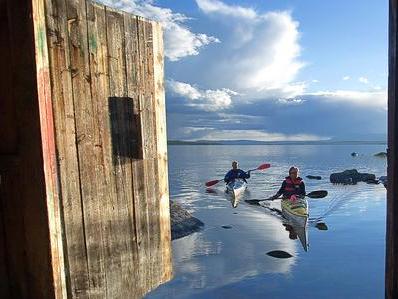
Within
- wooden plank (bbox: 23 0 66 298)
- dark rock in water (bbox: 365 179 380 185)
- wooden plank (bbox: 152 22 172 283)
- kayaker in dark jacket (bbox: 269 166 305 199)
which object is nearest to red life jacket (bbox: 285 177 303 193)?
kayaker in dark jacket (bbox: 269 166 305 199)

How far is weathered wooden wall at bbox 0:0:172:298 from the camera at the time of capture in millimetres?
2484

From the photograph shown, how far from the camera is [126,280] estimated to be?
10.2 ft

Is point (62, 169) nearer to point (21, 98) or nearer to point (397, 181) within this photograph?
point (21, 98)

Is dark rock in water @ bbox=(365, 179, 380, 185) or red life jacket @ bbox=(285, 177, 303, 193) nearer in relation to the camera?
red life jacket @ bbox=(285, 177, 303, 193)

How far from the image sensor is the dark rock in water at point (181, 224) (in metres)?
12.9

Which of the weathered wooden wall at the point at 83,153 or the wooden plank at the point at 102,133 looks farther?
the wooden plank at the point at 102,133

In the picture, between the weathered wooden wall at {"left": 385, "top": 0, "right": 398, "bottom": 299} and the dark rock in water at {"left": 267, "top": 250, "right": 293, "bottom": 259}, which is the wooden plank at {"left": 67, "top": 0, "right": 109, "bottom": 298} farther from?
the dark rock in water at {"left": 267, "top": 250, "right": 293, "bottom": 259}

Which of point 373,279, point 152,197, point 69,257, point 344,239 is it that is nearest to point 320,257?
point 373,279

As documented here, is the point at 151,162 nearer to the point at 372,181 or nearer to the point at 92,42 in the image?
the point at 92,42

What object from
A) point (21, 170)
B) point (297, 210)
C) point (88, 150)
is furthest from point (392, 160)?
point (297, 210)

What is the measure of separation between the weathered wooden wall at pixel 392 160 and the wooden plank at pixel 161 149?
198cm

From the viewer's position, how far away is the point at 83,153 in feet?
9.29

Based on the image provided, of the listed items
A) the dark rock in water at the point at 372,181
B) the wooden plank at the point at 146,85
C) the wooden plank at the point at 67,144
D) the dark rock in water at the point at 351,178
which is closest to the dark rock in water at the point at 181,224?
the wooden plank at the point at 146,85

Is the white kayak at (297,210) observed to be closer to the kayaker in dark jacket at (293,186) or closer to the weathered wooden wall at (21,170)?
the kayaker in dark jacket at (293,186)
